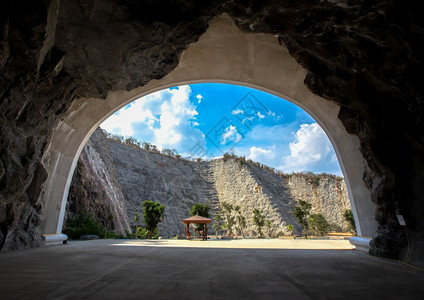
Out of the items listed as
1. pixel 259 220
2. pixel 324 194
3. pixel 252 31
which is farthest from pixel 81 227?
pixel 324 194

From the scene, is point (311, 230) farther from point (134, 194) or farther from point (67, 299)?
point (67, 299)

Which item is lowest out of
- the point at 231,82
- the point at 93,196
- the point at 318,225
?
the point at 318,225

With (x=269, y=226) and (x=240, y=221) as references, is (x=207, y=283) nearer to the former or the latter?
(x=269, y=226)

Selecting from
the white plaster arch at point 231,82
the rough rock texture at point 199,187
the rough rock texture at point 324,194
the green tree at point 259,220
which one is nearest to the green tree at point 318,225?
the rough rock texture at point 199,187

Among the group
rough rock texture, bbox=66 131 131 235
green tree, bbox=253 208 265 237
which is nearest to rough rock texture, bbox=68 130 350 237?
rough rock texture, bbox=66 131 131 235

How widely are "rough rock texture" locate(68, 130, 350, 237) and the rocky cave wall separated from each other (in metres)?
22.6

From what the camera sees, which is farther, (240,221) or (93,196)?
(240,221)

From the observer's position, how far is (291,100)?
24.9ft

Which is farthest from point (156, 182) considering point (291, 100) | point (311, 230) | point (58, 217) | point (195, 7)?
point (195, 7)

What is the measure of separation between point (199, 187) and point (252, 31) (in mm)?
39740

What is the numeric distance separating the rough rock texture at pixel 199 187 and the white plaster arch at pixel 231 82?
19.3 m

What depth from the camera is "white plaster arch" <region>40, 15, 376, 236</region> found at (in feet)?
20.5

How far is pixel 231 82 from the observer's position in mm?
7801

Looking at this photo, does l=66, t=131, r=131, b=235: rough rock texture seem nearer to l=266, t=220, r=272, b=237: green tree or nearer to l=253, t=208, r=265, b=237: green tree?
l=253, t=208, r=265, b=237: green tree
